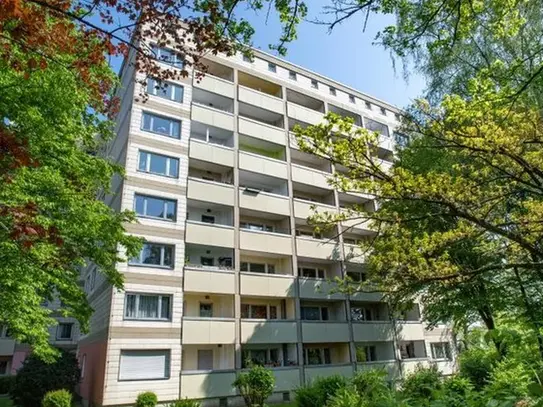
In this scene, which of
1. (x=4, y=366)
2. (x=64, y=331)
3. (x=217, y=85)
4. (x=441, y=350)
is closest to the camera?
(x=217, y=85)

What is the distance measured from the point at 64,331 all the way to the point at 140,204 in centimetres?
2095

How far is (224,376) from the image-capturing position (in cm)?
1903

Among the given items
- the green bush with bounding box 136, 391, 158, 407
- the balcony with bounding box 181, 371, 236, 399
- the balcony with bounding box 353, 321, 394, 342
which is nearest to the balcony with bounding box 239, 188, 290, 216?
the balcony with bounding box 353, 321, 394, 342

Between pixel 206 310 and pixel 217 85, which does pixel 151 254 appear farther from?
pixel 217 85

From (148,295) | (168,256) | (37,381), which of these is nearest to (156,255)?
(168,256)

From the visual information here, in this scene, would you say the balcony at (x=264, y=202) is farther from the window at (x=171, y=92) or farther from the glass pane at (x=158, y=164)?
the window at (x=171, y=92)

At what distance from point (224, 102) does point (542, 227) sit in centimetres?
2179

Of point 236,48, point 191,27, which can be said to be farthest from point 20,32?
point 236,48

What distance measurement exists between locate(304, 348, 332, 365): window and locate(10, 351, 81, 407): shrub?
1266 centimetres

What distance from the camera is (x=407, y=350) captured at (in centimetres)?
2847

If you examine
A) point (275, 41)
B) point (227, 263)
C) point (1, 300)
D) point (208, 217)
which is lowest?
point (1, 300)

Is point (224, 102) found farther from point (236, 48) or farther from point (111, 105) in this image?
point (236, 48)

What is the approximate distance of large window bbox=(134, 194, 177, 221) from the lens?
20266 millimetres

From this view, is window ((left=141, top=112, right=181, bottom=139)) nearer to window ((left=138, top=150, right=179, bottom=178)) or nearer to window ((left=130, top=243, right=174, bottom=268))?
window ((left=138, top=150, right=179, bottom=178))
